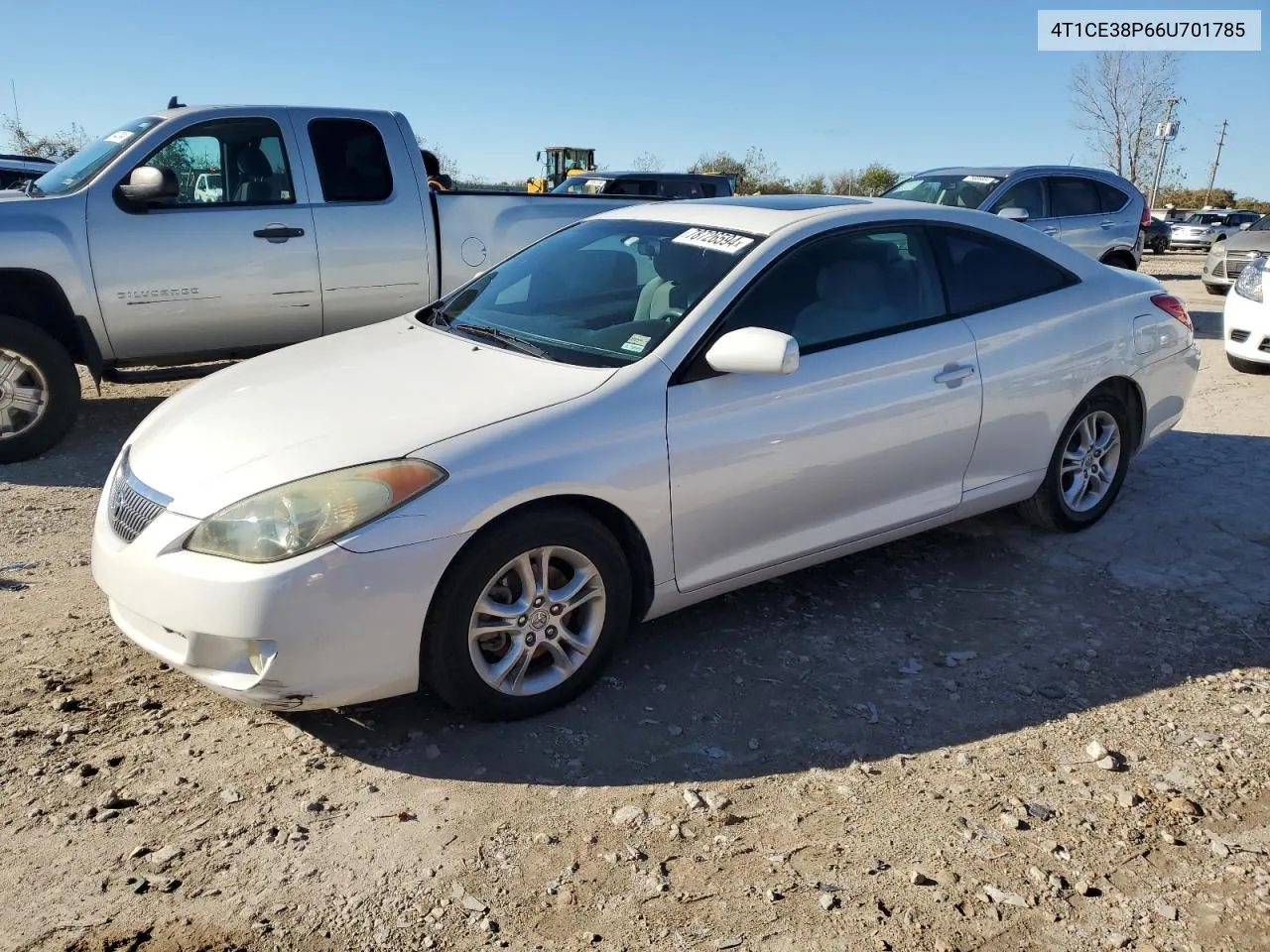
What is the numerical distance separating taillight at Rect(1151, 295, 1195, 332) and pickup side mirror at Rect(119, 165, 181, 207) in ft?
18.0

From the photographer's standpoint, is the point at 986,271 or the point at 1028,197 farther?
the point at 1028,197

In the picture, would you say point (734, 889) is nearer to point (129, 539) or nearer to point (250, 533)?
point (250, 533)

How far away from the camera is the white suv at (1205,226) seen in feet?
101

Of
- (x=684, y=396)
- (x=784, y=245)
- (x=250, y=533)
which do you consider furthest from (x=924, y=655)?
(x=250, y=533)

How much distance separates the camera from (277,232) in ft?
22.2

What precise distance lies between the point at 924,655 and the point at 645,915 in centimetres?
180

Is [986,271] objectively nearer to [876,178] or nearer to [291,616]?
[291,616]

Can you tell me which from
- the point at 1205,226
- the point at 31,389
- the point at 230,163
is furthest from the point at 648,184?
the point at 1205,226

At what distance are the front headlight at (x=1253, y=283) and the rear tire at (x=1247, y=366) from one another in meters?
0.53

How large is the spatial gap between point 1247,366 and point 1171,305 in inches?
196

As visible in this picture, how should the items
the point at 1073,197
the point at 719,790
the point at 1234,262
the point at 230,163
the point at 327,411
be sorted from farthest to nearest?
the point at 1234,262 < the point at 1073,197 < the point at 230,163 < the point at 327,411 < the point at 719,790

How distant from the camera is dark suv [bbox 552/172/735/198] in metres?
14.7

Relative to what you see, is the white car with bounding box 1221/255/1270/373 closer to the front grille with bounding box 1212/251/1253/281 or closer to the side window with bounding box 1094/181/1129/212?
the side window with bounding box 1094/181/1129/212

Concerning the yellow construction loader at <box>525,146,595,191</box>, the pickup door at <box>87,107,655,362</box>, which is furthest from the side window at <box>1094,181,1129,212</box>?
the yellow construction loader at <box>525,146,595,191</box>
